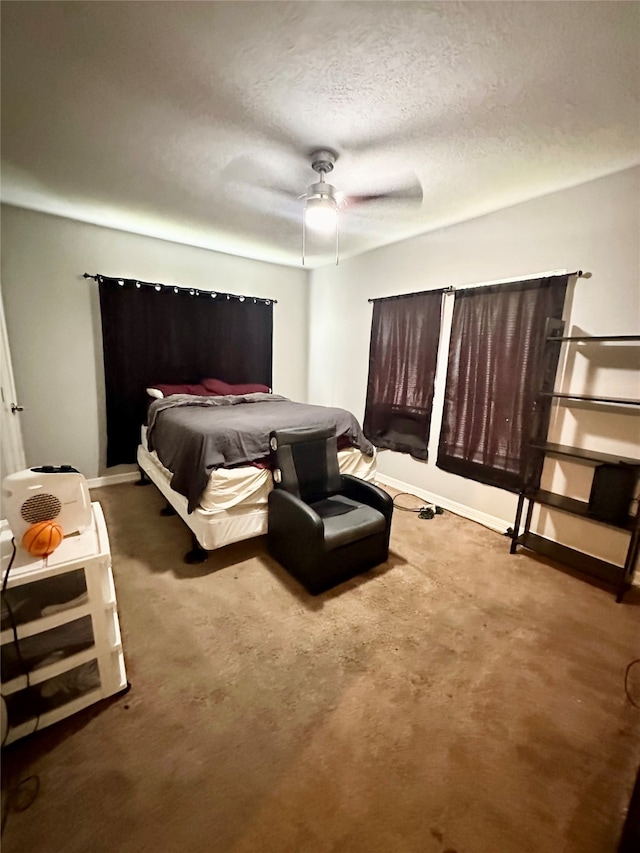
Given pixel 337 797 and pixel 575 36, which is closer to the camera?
pixel 337 797

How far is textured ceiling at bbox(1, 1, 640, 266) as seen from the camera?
1193 millimetres

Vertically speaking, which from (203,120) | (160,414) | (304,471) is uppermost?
(203,120)

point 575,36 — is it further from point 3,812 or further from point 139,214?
point 3,812

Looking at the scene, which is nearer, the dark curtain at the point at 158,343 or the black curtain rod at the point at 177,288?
the black curtain rod at the point at 177,288

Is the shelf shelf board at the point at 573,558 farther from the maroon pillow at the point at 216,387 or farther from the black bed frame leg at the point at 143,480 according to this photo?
the black bed frame leg at the point at 143,480

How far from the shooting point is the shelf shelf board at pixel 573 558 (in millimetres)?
2166

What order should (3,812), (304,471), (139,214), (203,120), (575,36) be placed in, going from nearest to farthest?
(3,812)
(575,36)
(203,120)
(304,471)
(139,214)

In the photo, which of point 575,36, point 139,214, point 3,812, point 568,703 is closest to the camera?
point 3,812

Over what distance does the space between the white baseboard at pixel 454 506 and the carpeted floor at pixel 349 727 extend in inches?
27.6

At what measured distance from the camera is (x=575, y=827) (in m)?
1.07

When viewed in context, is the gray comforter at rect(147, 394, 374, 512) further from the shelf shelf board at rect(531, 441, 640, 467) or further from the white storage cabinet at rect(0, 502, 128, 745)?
the shelf shelf board at rect(531, 441, 640, 467)

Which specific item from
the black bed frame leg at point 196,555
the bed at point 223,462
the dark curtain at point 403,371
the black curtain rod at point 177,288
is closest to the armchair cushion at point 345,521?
the bed at point 223,462

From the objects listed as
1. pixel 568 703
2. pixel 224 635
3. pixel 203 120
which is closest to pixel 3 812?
pixel 224 635

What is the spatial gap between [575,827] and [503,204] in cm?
334
